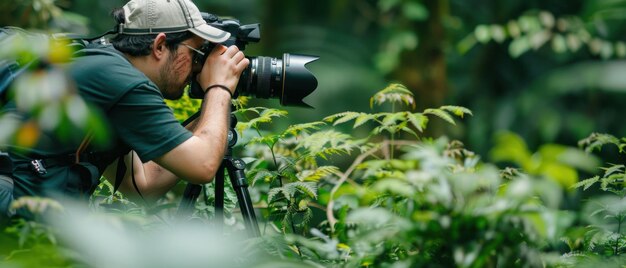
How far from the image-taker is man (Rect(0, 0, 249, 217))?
1997 millimetres

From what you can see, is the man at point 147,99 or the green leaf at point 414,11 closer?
the man at point 147,99

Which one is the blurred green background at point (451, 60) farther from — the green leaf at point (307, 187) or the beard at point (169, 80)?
the green leaf at point (307, 187)

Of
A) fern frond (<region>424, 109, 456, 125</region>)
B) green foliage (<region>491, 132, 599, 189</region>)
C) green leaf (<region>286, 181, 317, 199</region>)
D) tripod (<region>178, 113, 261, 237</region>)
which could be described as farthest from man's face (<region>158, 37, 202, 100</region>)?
green foliage (<region>491, 132, 599, 189</region>)

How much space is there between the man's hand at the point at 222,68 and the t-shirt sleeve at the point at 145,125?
30 centimetres

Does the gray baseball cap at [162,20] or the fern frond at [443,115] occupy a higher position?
the gray baseball cap at [162,20]

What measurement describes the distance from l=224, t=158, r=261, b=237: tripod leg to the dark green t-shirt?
0.94 ft

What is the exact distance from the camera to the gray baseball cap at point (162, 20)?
7.42 ft

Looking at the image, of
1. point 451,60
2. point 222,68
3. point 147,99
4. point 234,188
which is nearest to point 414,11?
point 451,60

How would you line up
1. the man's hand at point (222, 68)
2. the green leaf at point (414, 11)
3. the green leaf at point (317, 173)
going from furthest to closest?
1. the green leaf at point (414, 11)
2. the green leaf at point (317, 173)
3. the man's hand at point (222, 68)

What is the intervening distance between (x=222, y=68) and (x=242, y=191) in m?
0.39

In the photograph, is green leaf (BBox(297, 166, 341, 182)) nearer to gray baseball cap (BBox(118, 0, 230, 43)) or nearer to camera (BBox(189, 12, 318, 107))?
camera (BBox(189, 12, 318, 107))

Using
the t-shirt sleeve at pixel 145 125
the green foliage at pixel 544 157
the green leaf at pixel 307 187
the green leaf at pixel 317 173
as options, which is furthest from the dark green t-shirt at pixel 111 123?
the green foliage at pixel 544 157

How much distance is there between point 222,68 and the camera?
231cm

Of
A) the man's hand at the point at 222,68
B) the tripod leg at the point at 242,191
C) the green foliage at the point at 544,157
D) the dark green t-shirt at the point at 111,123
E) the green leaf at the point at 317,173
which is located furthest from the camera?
the green leaf at the point at 317,173
